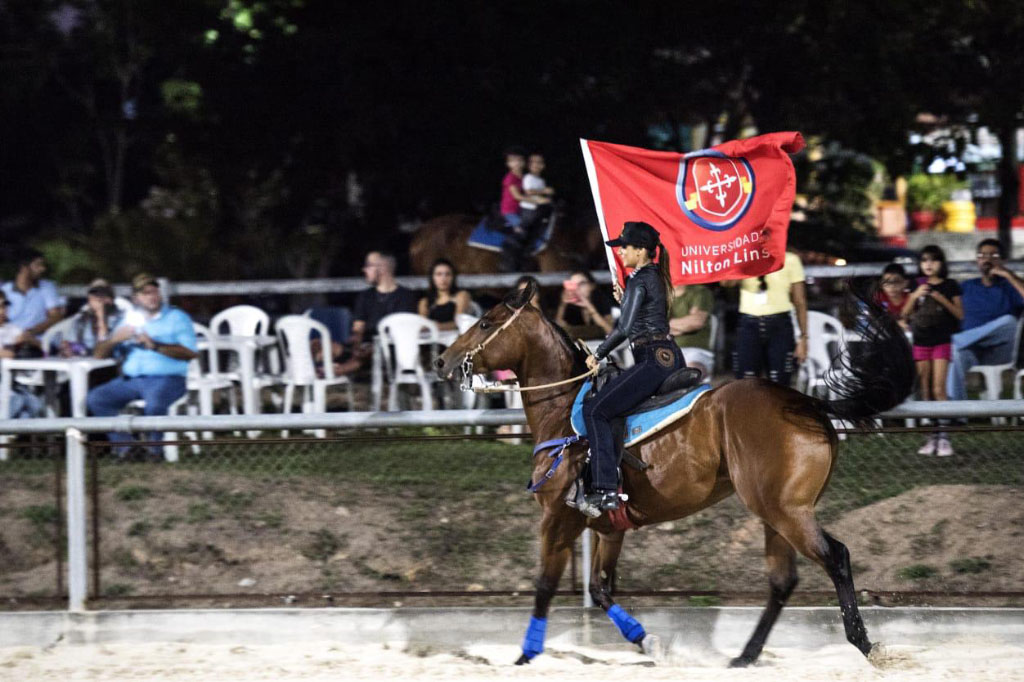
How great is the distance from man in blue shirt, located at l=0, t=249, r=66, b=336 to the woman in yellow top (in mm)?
6939

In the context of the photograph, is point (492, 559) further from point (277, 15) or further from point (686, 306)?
point (277, 15)

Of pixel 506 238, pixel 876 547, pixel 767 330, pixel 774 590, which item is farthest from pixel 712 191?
pixel 506 238

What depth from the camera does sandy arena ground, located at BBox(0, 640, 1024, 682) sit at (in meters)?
7.72

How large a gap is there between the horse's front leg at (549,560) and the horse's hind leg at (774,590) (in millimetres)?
1037

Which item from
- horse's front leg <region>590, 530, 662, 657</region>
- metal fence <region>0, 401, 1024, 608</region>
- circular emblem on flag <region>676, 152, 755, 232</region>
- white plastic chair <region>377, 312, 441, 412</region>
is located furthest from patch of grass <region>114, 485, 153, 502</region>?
circular emblem on flag <region>676, 152, 755, 232</region>

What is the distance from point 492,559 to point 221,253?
12.9 m

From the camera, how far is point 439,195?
20.9 meters

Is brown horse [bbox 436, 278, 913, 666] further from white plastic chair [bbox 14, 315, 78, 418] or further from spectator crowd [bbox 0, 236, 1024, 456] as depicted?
white plastic chair [bbox 14, 315, 78, 418]

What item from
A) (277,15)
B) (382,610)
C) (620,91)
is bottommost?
(382,610)

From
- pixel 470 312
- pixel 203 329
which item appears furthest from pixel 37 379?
pixel 470 312

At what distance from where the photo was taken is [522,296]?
830 centimetres

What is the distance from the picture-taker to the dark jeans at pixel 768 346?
10984 mm

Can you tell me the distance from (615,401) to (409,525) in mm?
2285

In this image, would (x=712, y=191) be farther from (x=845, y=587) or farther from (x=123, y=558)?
(x=123, y=558)
